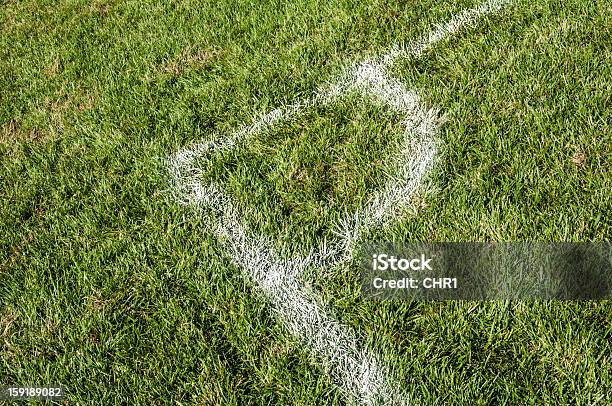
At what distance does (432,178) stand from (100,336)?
180cm

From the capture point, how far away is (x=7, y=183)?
316 centimetres

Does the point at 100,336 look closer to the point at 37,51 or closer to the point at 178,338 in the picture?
the point at 178,338

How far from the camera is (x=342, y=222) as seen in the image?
103 inches

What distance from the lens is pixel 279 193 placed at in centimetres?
279

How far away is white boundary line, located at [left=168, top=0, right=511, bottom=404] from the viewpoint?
2.14 meters

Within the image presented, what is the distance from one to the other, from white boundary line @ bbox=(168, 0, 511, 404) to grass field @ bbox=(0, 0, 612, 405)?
0.06m

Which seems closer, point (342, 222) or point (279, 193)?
point (342, 222)

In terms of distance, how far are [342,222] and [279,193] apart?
0.40m

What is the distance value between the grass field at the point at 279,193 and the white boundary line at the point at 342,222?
0.06 metres

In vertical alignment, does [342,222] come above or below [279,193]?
below

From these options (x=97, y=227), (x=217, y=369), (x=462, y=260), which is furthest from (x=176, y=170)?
(x=462, y=260)

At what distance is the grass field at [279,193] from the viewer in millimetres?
2121

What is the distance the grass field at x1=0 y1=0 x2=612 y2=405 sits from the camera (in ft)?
6.96

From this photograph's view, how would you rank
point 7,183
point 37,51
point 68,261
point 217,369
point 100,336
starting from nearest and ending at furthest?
1. point 217,369
2. point 100,336
3. point 68,261
4. point 7,183
5. point 37,51
